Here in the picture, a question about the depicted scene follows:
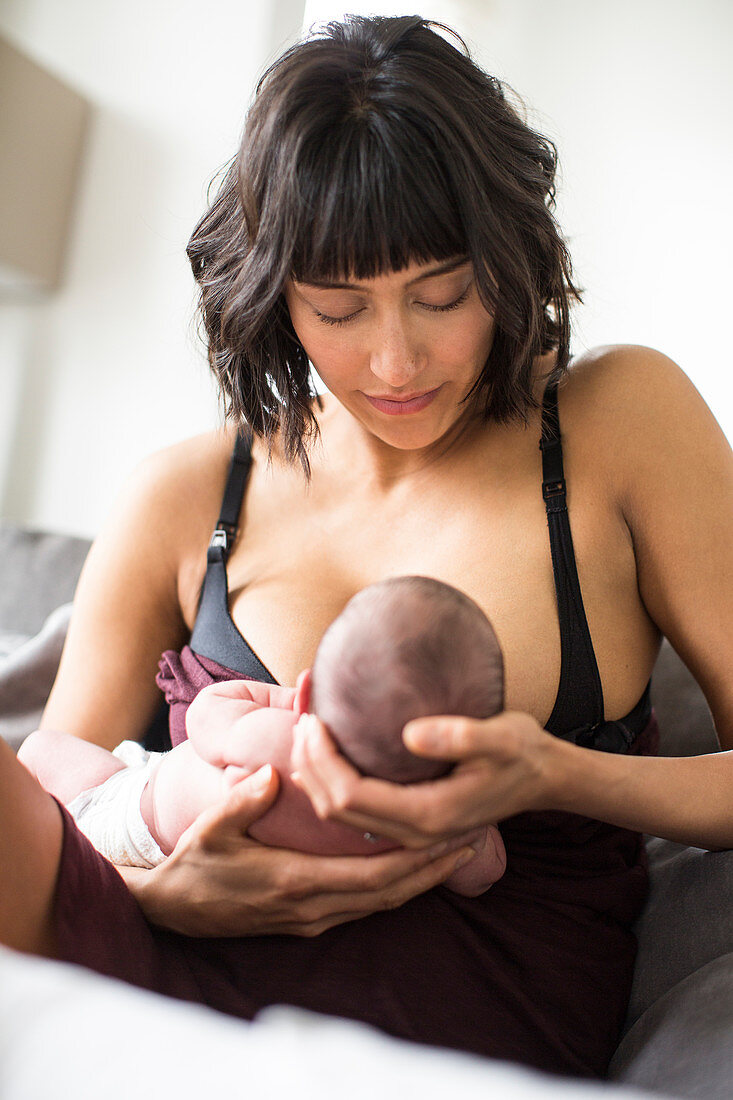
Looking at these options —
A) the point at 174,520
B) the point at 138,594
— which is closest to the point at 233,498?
the point at 174,520

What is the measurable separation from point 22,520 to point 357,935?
7.86 ft

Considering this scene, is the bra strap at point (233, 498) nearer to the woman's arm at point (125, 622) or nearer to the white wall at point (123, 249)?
the woman's arm at point (125, 622)

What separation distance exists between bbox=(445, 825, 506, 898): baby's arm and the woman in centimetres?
3

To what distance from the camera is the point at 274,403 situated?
4.51 ft

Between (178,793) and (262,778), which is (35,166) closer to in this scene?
(178,793)

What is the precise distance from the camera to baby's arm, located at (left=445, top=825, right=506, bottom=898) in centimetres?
96

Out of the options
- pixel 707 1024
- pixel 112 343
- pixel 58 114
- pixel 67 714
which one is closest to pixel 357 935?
pixel 707 1024

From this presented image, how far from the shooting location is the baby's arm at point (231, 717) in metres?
0.92

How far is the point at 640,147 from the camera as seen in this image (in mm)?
2287

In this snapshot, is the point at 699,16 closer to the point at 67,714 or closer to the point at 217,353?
the point at 217,353

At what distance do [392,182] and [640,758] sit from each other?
0.69 metres

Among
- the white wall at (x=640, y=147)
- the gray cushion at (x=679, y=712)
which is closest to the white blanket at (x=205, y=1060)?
the gray cushion at (x=679, y=712)

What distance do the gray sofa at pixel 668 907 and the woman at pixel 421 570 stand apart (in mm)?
47

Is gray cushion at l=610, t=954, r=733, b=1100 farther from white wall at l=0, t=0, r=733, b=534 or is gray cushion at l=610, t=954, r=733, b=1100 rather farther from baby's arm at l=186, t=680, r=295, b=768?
white wall at l=0, t=0, r=733, b=534
